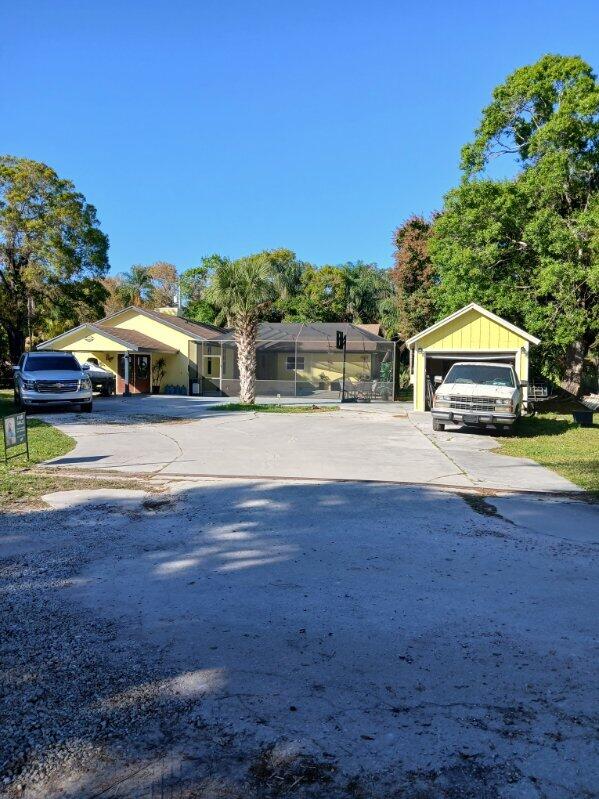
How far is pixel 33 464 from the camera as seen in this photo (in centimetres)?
1030

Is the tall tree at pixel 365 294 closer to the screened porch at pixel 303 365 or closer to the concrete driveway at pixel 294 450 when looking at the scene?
the screened porch at pixel 303 365

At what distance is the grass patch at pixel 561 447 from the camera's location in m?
10.5

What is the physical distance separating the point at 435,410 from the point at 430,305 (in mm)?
22292

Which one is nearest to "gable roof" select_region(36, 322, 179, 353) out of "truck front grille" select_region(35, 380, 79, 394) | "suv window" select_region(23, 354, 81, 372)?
"suv window" select_region(23, 354, 81, 372)

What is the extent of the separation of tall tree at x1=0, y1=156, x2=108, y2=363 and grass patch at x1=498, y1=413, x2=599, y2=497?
24.3 m

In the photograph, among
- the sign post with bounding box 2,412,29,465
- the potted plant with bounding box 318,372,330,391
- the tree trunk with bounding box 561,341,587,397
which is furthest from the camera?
the potted plant with bounding box 318,372,330,391

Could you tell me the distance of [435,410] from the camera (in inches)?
640

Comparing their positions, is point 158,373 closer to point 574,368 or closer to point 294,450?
point 574,368

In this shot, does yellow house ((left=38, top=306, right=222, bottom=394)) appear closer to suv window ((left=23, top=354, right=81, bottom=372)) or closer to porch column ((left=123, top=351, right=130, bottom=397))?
porch column ((left=123, top=351, right=130, bottom=397))

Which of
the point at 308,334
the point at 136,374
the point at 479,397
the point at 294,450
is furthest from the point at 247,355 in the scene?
the point at 294,450

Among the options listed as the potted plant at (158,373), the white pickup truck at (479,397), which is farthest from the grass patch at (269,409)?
the potted plant at (158,373)

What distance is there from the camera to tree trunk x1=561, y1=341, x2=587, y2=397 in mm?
25969

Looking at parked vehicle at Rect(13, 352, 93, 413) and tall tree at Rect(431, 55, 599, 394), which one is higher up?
tall tree at Rect(431, 55, 599, 394)

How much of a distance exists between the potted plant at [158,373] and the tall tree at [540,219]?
16.9m
